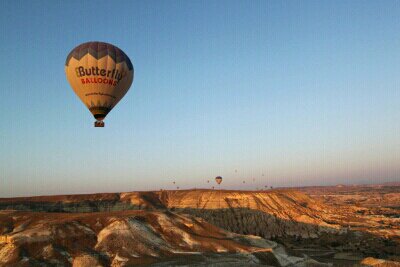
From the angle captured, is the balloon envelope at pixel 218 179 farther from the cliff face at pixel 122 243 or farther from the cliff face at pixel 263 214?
the cliff face at pixel 122 243

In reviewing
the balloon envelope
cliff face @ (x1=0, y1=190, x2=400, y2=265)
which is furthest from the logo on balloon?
the balloon envelope

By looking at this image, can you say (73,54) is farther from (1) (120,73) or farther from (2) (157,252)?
(2) (157,252)

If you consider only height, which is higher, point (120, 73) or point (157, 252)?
point (120, 73)

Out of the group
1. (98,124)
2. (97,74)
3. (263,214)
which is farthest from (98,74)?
(263,214)

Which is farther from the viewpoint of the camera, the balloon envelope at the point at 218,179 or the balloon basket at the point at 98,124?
the balloon envelope at the point at 218,179

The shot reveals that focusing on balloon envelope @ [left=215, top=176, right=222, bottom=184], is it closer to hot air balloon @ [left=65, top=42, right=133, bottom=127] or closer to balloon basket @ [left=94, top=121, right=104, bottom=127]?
hot air balloon @ [left=65, top=42, right=133, bottom=127]

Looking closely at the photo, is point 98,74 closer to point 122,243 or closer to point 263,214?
point 122,243

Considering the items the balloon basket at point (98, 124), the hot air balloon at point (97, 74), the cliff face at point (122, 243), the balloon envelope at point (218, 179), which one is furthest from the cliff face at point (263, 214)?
the hot air balloon at point (97, 74)

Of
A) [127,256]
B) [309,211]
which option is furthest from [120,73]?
[309,211]

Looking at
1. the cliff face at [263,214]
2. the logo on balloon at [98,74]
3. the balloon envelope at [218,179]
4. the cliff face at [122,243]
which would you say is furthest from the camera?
the balloon envelope at [218,179]
